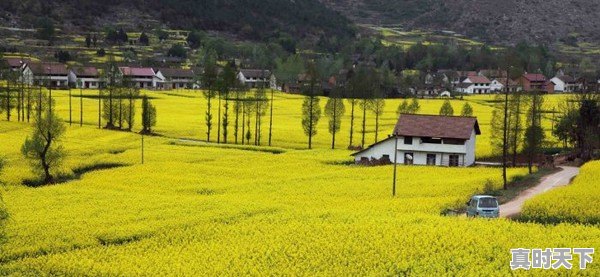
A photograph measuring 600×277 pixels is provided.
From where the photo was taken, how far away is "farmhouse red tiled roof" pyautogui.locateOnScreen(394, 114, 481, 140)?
72250 mm

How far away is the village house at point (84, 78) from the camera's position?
553 ft

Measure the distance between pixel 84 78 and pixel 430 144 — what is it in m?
117

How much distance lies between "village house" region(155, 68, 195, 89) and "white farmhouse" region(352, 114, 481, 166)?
11763cm

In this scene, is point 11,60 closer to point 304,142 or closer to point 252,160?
point 304,142

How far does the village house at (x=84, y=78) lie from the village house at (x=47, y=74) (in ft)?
4.93

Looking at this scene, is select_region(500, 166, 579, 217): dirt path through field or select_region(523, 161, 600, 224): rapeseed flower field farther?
select_region(500, 166, 579, 217): dirt path through field

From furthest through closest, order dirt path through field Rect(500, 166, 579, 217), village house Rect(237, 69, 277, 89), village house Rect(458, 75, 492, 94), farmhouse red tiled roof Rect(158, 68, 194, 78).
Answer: village house Rect(458, 75, 492, 94) < village house Rect(237, 69, 277, 89) < farmhouse red tiled roof Rect(158, 68, 194, 78) < dirt path through field Rect(500, 166, 579, 217)

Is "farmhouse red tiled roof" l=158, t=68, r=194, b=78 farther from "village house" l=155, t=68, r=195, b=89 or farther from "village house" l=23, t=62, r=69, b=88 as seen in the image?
"village house" l=23, t=62, r=69, b=88

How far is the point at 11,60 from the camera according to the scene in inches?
6924

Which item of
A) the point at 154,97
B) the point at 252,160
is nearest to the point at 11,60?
the point at 154,97

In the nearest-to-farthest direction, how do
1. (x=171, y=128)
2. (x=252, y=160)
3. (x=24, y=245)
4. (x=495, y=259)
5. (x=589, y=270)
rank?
(x=589, y=270), (x=495, y=259), (x=24, y=245), (x=252, y=160), (x=171, y=128)

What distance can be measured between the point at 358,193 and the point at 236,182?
452 inches

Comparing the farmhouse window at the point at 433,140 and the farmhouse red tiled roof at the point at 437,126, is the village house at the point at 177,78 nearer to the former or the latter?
the farmhouse red tiled roof at the point at 437,126

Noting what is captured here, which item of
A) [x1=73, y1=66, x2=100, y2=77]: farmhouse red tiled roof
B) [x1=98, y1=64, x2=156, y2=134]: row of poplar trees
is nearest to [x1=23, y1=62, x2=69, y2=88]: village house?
[x1=73, y1=66, x2=100, y2=77]: farmhouse red tiled roof
